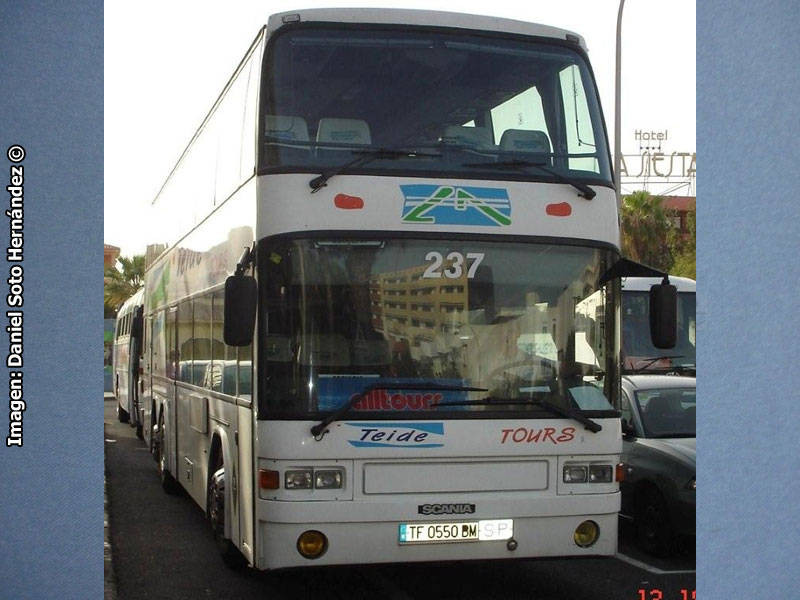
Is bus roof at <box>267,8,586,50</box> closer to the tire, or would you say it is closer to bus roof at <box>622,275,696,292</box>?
the tire

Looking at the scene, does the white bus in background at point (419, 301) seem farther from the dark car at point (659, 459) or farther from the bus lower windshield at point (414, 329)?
the dark car at point (659, 459)

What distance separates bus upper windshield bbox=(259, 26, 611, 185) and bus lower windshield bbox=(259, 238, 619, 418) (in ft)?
1.96

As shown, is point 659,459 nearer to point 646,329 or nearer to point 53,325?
point 53,325

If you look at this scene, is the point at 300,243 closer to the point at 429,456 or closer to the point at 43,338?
the point at 429,456

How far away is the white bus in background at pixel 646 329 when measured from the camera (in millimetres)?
19125

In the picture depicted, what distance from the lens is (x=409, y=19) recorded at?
8844mm

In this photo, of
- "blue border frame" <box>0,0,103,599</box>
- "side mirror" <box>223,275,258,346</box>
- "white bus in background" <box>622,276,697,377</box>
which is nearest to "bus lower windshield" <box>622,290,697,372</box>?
"white bus in background" <box>622,276,697,377</box>

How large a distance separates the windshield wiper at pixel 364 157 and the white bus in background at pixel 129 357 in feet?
54.7

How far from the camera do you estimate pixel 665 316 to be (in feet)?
28.2

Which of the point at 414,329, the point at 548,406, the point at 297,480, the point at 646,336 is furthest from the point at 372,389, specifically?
the point at 646,336

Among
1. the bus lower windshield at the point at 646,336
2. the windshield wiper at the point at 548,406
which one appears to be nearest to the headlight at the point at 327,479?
the windshield wiper at the point at 548,406

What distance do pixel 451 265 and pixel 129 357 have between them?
21.3 meters

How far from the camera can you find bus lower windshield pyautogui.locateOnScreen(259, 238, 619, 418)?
8172 mm
